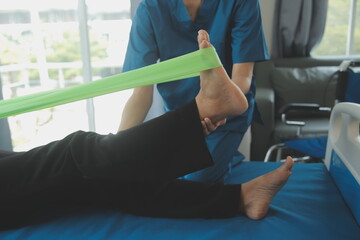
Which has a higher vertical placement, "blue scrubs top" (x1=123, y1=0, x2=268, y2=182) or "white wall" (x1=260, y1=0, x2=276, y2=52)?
"white wall" (x1=260, y1=0, x2=276, y2=52)

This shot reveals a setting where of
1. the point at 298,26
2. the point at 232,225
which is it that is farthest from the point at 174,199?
the point at 298,26

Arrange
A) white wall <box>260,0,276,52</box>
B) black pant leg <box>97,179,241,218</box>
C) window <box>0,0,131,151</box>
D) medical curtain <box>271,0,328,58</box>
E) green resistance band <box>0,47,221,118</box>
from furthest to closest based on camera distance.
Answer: white wall <box>260,0,276,52</box> → medical curtain <box>271,0,328,58</box> → window <box>0,0,131,151</box> → black pant leg <box>97,179,241,218</box> → green resistance band <box>0,47,221,118</box>

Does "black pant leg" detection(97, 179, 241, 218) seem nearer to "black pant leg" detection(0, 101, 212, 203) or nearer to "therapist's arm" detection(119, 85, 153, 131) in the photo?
"black pant leg" detection(0, 101, 212, 203)

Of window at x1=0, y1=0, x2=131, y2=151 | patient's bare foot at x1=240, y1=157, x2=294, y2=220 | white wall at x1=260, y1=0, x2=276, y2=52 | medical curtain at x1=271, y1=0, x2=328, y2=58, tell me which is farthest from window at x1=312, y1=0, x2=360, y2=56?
patient's bare foot at x1=240, y1=157, x2=294, y2=220

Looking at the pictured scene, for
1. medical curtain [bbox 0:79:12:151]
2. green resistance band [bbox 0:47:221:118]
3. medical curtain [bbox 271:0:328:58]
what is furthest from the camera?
medical curtain [bbox 271:0:328:58]

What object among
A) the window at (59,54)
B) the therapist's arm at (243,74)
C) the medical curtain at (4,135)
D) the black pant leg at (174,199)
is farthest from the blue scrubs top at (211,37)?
Answer: the medical curtain at (4,135)

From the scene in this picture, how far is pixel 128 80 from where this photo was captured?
2.66 ft

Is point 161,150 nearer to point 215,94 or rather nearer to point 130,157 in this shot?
point 130,157

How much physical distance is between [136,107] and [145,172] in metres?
0.45

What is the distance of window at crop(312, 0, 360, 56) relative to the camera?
2.78 meters

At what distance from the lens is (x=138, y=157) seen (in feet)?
2.58

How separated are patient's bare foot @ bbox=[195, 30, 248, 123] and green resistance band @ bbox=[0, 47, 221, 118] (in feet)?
0.09

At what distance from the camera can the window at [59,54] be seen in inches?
96.9

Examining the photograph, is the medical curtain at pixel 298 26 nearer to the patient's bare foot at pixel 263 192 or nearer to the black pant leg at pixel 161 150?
Result: the patient's bare foot at pixel 263 192
